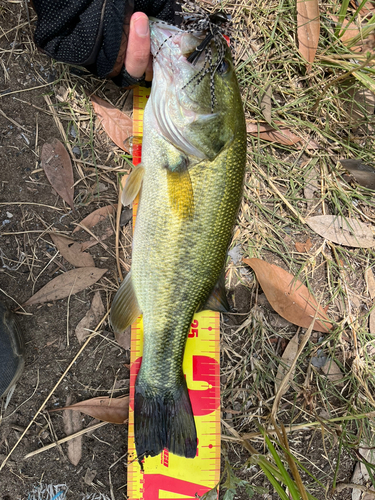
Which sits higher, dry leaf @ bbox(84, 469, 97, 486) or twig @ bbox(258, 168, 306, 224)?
twig @ bbox(258, 168, 306, 224)

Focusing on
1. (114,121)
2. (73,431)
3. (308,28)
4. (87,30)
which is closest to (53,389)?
(73,431)

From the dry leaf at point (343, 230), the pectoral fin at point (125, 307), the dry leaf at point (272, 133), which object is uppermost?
the dry leaf at point (272, 133)

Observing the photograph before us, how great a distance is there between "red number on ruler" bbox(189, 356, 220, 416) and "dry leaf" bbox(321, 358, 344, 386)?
873mm

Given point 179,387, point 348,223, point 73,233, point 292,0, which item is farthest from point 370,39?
point 179,387

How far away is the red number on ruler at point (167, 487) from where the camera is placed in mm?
2109

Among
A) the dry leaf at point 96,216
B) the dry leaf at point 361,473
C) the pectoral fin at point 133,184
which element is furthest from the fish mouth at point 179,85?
the dry leaf at point 361,473

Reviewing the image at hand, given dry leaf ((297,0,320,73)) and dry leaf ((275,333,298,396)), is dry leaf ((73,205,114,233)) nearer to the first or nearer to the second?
dry leaf ((275,333,298,396))

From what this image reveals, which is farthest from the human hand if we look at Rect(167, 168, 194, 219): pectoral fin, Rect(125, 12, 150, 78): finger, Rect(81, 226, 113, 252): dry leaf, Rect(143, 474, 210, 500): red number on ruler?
Rect(143, 474, 210, 500): red number on ruler

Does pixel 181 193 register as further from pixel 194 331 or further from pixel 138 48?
pixel 194 331

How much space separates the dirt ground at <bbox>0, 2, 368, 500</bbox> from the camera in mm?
2162

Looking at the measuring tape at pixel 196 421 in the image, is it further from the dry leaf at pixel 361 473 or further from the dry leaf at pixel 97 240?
the dry leaf at pixel 361 473

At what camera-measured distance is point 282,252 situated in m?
2.49

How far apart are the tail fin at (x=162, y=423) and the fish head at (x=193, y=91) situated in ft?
4.75

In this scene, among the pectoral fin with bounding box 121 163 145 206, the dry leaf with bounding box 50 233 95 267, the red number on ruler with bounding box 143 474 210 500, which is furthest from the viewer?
the dry leaf with bounding box 50 233 95 267
